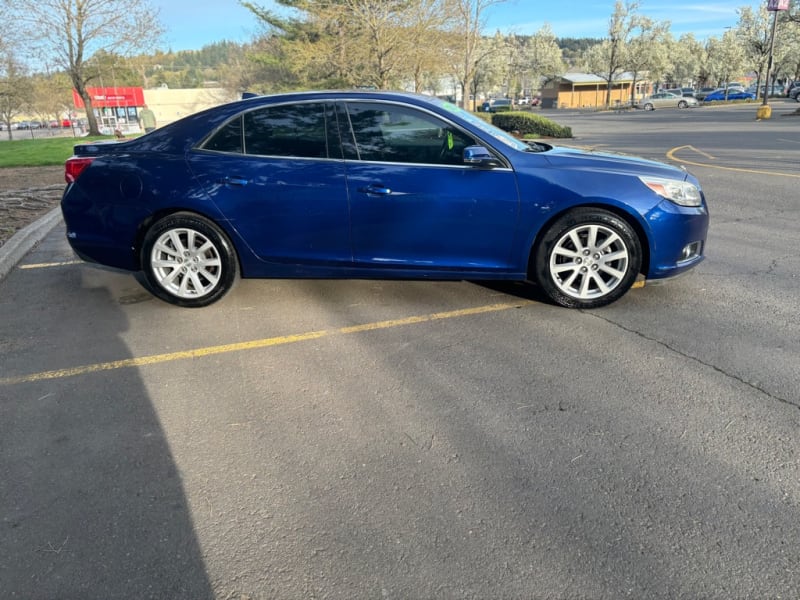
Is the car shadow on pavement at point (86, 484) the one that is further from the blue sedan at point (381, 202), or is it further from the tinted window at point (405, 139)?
the tinted window at point (405, 139)

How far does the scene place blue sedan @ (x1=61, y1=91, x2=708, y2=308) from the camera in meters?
4.23

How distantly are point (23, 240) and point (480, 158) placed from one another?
19.0 feet

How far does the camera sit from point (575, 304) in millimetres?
4445

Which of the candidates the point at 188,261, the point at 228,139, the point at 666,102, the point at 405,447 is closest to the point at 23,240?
the point at 188,261

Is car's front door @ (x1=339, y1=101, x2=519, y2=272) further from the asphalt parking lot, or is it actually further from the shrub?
the shrub

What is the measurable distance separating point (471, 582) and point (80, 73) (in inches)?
1380

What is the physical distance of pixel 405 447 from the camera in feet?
9.14

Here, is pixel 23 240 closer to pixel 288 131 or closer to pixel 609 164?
pixel 288 131

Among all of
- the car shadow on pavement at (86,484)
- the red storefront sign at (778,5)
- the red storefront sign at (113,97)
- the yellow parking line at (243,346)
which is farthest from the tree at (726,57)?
the car shadow on pavement at (86,484)

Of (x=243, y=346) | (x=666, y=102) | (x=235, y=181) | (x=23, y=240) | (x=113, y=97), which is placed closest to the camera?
(x=243, y=346)

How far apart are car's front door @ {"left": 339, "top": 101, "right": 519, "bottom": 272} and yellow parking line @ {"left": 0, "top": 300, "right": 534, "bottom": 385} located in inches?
14.1

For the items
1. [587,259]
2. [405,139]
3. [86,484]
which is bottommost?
[86,484]

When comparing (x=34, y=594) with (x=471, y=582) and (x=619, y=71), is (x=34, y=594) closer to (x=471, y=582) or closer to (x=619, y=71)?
(x=471, y=582)

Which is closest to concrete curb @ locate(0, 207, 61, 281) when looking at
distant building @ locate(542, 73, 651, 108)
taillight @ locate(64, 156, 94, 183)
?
taillight @ locate(64, 156, 94, 183)
